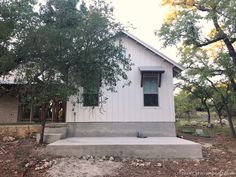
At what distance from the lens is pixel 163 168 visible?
308 inches

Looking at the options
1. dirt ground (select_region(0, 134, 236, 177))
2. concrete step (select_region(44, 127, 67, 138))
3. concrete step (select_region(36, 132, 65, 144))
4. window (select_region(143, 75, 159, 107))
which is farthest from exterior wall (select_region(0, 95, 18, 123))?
window (select_region(143, 75, 159, 107))

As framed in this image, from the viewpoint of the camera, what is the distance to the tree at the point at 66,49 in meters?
6.47

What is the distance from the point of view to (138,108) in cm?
1259

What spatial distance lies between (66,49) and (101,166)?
420 centimetres

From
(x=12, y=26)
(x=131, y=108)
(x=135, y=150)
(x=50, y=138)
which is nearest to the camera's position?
(x=12, y=26)

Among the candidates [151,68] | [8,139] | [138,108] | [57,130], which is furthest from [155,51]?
[8,139]

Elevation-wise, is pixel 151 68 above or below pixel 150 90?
above

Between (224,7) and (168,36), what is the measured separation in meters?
3.54

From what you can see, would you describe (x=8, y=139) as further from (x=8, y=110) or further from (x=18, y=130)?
(x=8, y=110)

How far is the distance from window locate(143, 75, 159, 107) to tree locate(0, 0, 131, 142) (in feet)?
17.3

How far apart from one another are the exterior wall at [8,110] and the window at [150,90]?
8.48 meters

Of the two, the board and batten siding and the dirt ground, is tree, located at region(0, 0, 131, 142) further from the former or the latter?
the board and batten siding

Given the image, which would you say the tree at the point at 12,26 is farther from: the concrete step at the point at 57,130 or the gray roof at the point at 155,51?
the gray roof at the point at 155,51

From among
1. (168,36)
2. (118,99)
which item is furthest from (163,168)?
(168,36)
